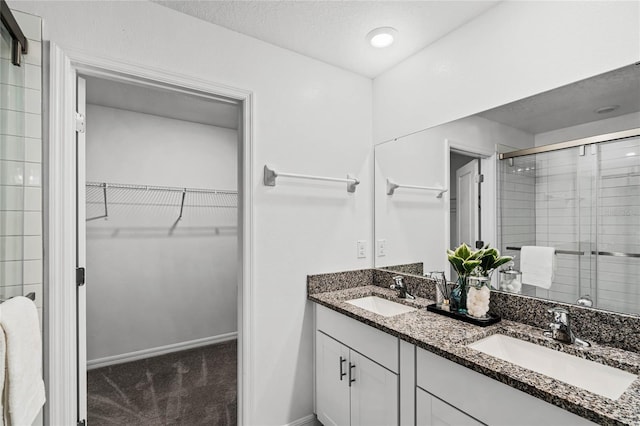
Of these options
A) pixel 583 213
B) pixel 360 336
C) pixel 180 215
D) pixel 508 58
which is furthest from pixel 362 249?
pixel 180 215

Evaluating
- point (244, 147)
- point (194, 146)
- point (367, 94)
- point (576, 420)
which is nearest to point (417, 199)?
point (367, 94)

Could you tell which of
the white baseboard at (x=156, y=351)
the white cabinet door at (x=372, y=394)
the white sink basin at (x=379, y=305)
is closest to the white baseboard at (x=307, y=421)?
the white cabinet door at (x=372, y=394)

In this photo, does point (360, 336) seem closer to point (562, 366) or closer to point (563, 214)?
point (562, 366)

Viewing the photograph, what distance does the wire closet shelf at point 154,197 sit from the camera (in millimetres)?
2785

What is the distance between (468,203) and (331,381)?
123cm

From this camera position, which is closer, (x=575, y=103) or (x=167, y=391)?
(x=575, y=103)

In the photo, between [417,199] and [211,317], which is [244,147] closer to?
[417,199]

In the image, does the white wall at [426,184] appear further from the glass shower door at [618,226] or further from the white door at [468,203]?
the glass shower door at [618,226]

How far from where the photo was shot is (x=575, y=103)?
1301 mm

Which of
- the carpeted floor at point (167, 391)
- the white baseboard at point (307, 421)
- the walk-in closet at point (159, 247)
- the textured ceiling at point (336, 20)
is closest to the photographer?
the textured ceiling at point (336, 20)

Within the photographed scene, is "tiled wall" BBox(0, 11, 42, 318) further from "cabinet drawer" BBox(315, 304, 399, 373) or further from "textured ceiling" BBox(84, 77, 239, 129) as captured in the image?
"cabinet drawer" BBox(315, 304, 399, 373)

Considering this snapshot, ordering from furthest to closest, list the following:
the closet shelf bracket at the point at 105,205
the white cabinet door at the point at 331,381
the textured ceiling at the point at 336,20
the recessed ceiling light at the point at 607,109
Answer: the closet shelf bracket at the point at 105,205 → the white cabinet door at the point at 331,381 → the textured ceiling at the point at 336,20 → the recessed ceiling light at the point at 607,109

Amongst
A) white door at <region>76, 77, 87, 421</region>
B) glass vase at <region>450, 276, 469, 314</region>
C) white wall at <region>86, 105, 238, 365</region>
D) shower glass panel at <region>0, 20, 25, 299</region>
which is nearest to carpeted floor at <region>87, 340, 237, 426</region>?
white wall at <region>86, 105, 238, 365</region>

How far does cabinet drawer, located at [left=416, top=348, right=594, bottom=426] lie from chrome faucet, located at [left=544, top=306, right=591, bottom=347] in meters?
0.40
